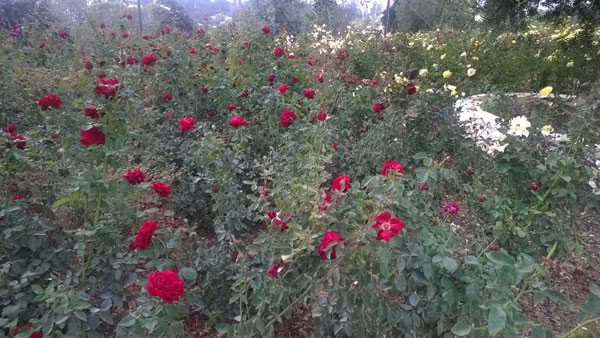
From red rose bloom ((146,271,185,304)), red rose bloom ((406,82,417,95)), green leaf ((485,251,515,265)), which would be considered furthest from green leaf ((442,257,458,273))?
red rose bloom ((406,82,417,95))

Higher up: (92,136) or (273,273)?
(92,136)

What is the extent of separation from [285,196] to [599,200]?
155cm

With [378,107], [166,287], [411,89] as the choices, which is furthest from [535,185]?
[166,287]

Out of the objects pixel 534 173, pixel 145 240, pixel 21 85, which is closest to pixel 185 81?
pixel 21 85

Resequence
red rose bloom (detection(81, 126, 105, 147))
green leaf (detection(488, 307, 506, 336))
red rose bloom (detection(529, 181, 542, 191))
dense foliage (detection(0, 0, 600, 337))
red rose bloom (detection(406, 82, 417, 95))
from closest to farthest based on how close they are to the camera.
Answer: green leaf (detection(488, 307, 506, 336)) → dense foliage (detection(0, 0, 600, 337)) → red rose bloom (detection(81, 126, 105, 147)) → red rose bloom (detection(529, 181, 542, 191)) → red rose bloom (detection(406, 82, 417, 95))

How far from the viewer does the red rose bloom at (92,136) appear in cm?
138

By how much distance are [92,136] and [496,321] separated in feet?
4.55

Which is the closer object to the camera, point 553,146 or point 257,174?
point 553,146

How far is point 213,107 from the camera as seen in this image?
11.8 feet

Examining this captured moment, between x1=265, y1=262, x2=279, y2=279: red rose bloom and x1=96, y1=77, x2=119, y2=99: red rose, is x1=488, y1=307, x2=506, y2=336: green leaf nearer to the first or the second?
x1=265, y1=262, x2=279, y2=279: red rose bloom

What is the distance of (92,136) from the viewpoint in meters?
1.40

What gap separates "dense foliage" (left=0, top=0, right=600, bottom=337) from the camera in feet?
3.93

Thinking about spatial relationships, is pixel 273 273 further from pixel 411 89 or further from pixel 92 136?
pixel 411 89

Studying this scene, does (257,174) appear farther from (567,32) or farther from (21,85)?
(567,32)
